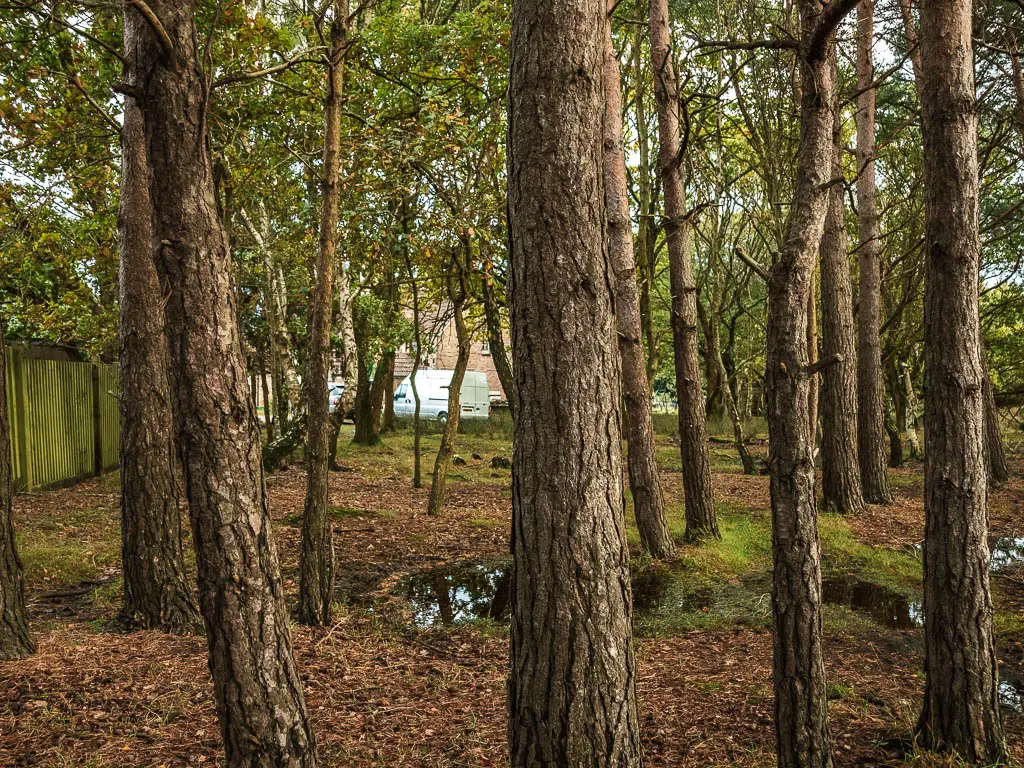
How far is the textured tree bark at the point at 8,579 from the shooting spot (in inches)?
190

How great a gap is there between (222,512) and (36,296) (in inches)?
747

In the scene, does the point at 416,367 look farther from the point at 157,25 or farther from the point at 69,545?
the point at 157,25

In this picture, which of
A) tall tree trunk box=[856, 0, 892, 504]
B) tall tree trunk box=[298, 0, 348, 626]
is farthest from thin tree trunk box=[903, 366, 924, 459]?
tall tree trunk box=[298, 0, 348, 626]

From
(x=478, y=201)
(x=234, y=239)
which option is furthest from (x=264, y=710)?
(x=234, y=239)

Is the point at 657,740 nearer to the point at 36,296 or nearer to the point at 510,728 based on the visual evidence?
the point at 510,728

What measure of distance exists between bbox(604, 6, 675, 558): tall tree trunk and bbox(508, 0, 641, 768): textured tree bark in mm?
5192

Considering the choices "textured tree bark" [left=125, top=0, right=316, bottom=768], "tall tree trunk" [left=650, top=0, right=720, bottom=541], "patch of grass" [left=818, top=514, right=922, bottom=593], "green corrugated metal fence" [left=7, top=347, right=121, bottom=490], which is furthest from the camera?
"green corrugated metal fence" [left=7, top=347, right=121, bottom=490]

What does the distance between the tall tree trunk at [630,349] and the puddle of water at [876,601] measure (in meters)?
1.84

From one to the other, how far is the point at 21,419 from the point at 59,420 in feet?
4.30

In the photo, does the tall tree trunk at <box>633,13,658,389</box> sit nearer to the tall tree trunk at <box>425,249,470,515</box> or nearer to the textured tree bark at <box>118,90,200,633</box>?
the tall tree trunk at <box>425,249,470,515</box>

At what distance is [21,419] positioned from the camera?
38.2 feet

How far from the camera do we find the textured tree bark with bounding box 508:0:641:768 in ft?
9.78

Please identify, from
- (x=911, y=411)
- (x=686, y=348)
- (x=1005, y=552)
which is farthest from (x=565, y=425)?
(x=911, y=411)

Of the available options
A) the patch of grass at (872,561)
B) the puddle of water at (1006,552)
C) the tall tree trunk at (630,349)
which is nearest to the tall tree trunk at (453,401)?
the tall tree trunk at (630,349)
